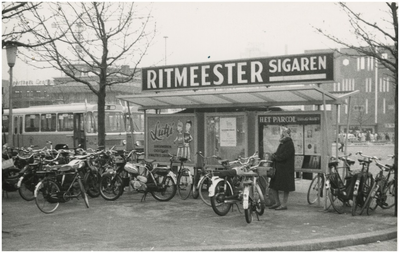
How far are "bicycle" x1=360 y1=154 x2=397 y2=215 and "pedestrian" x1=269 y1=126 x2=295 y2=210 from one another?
4.57 ft

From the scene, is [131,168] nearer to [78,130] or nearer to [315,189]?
[315,189]

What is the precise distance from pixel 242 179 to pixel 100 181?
11.0 feet

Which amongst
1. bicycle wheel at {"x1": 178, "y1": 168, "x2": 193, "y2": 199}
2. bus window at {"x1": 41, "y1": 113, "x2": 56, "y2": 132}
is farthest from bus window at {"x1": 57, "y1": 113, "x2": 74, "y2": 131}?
bicycle wheel at {"x1": 178, "y1": 168, "x2": 193, "y2": 199}

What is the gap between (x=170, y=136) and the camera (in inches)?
497

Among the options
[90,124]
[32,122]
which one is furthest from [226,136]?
[32,122]

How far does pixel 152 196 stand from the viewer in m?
11.3

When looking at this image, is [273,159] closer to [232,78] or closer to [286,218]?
[286,218]

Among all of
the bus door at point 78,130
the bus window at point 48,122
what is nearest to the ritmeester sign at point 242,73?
the bus door at point 78,130

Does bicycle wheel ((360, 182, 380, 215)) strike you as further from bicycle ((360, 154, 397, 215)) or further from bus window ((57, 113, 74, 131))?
bus window ((57, 113, 74, 131))

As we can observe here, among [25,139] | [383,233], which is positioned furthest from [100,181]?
[25,139]

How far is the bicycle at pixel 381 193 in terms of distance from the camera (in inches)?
354

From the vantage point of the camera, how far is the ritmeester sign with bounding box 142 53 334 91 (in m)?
9.97

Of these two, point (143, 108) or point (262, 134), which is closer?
point (262, 134)

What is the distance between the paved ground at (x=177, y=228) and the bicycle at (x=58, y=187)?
0.19 metres
